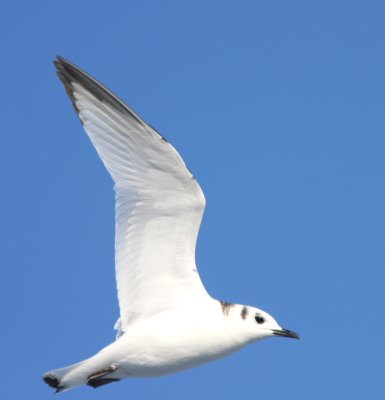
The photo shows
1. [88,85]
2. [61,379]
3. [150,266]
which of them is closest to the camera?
[88,85]

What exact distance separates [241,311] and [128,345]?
4.51ft

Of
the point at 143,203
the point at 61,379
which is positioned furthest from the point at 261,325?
the point at 61,379

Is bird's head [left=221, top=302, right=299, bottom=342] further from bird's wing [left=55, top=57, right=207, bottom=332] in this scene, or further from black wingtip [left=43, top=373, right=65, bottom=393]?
black wingtip [left=43, top=373, right=65, bottom=393]

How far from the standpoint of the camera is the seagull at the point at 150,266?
1828cm

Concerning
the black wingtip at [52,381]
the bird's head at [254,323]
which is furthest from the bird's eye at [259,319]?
the black wingtip at [52,381]

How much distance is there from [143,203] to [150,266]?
79cm

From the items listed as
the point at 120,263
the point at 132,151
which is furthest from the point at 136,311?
the point at 132,151

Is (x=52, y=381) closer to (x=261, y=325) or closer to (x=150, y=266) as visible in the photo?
(x=150, y=266)

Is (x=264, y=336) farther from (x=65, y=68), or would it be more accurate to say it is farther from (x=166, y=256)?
Result: (x=65, y=68)

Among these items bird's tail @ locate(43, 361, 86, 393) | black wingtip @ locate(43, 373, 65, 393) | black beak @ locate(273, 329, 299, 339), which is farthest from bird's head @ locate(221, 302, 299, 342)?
black wingtip @ locate(43, 373, 65, 393)

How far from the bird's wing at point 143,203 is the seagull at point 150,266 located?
0.4 inches

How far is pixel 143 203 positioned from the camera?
18.7 meters

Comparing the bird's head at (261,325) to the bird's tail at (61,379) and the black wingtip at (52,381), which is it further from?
the black wingtip at (52,381)

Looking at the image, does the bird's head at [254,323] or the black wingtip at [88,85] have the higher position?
the black wingtip at [88,85]
